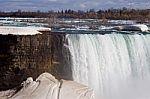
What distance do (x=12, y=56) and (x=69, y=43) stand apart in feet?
9.07

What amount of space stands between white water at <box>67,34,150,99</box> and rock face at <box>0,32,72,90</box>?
4.20ft

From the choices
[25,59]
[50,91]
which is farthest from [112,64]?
[50,91]

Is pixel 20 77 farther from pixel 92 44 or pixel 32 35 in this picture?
pixel 92 44

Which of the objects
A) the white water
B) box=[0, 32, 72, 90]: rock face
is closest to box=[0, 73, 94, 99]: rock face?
box=[0, 32, 72, 90]: rock face

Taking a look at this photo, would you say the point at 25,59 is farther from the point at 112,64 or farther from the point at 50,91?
the point at 112,64

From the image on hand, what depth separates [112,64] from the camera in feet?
73.4

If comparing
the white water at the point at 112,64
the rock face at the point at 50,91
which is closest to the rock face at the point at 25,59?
the white water at the point at 112,64

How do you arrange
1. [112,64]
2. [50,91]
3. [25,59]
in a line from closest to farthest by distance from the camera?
[50,91] < [25,59] < [112,64]

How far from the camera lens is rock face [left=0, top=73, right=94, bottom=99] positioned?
50.9 ft

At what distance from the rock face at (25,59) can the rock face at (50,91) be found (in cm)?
166

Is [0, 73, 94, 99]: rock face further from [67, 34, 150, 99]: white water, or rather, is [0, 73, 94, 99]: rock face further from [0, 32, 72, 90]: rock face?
[67, 34, 150, 99]: white water

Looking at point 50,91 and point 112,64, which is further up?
point 50,91

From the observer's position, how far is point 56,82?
16.8 metres

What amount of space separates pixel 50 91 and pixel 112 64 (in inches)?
281
